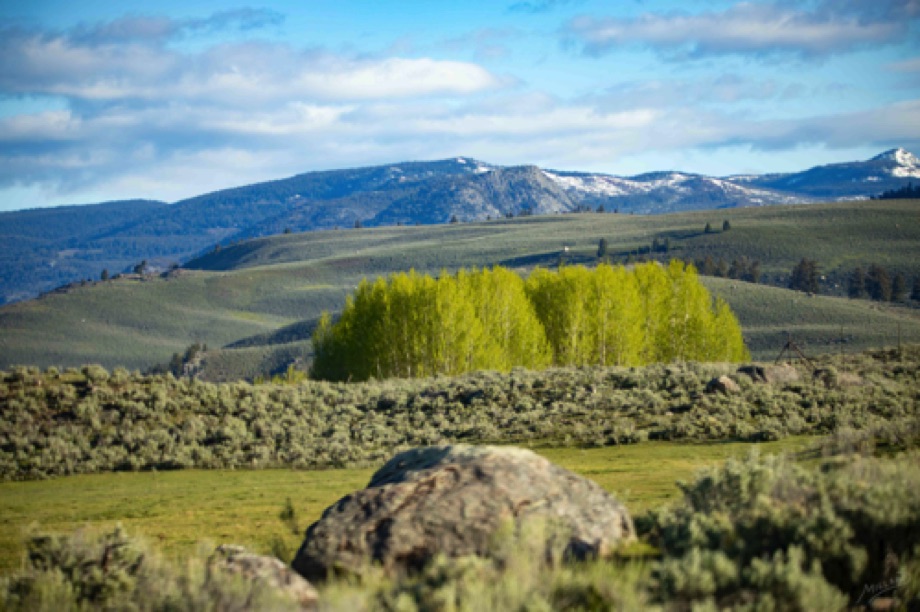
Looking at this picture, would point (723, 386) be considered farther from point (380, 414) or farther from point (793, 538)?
point (793, 538)

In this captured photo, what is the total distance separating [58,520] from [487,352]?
41112mm

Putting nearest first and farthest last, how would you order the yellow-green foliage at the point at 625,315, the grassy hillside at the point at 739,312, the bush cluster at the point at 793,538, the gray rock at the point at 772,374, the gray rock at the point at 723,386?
1. the bush cluster at the point at 793,538
2. the gray rock at the point at 723,386
3. the gray rock at the point at 772,374
4. the yellow-green foliage at the point at 625,315
5. the grassy hillside at the point at 739,312

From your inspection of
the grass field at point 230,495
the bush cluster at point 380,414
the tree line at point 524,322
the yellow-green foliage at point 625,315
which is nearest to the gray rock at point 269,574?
the grass field at point 230,495

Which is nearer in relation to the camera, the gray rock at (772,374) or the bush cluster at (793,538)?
the bush cluster at (793,538)

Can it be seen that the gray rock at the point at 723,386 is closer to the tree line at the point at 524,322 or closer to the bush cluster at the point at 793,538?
the bush cluster at the point at 793,538

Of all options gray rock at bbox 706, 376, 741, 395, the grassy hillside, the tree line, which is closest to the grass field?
gray rock at bbox 706, 376, 741, 395

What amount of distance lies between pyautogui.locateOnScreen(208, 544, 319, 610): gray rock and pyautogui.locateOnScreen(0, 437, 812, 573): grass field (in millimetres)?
2847

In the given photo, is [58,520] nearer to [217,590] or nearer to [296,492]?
[296,492]

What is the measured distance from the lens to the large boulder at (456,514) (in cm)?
927

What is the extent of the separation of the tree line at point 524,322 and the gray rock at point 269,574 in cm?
4747

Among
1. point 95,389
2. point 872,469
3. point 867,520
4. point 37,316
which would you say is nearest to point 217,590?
point 867,520

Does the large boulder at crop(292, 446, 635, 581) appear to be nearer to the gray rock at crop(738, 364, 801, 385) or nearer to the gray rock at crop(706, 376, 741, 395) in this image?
the gray rock at crop(706, 376, 741, 395)

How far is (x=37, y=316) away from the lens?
185000mm

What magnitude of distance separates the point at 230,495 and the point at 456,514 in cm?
1302
